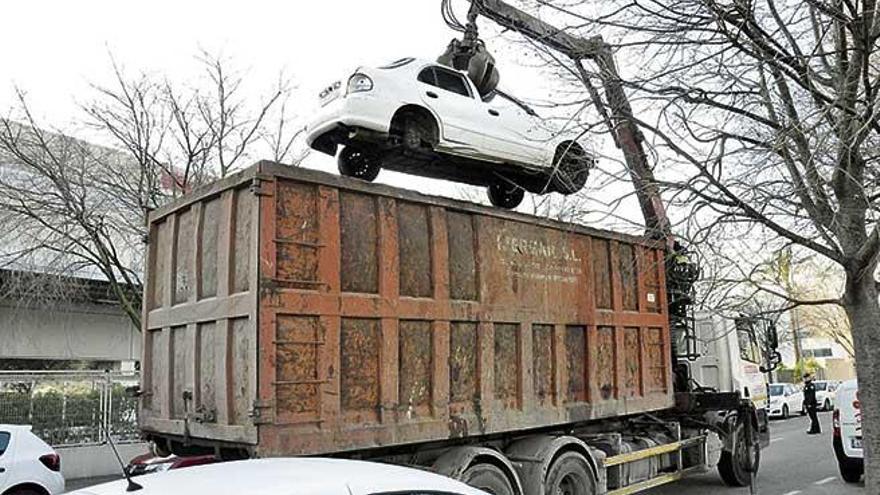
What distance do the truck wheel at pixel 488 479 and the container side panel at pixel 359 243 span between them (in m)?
1.81

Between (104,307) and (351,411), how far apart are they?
16.8m

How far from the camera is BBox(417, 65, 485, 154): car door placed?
831 cm

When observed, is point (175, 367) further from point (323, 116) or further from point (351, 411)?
point (323, 116)

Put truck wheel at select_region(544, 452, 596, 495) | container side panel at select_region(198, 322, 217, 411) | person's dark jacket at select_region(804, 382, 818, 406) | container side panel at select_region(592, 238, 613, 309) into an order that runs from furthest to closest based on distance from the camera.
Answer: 1. person's dark jacket at select_region(804, 382, 818, 406)
2. container side panel at select_region(592, 238, 613, 309)
3. truck wheel at select_region(544, 452, 596, 495)
4. container side panel at select_region(198, 322, 217, 411)

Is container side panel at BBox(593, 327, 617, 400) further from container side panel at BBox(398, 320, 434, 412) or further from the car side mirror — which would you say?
the car side mirror

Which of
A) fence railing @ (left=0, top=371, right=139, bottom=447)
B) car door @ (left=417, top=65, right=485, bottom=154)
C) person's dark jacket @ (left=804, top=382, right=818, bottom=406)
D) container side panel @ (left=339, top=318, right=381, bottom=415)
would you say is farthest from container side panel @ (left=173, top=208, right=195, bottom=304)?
person's dark jacket @ (left=804, top=382, right=818, bottom=406)

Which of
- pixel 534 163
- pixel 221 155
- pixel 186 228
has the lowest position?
pixel 186 228

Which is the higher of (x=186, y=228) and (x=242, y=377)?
(x=186, y=228)

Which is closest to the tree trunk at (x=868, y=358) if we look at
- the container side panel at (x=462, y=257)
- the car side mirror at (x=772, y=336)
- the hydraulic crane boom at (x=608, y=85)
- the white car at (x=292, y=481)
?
the hydraulic crane boom at (x=608, y=85)

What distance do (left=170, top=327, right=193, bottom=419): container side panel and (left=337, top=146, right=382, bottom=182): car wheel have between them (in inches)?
112

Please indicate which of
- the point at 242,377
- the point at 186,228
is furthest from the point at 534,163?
the point at 242,377

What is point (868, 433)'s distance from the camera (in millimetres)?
6805

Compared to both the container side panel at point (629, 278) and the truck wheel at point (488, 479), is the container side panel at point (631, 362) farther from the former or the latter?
the truck wheel at point (488, 479)

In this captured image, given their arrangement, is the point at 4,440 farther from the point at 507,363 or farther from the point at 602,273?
the point at 602,273
